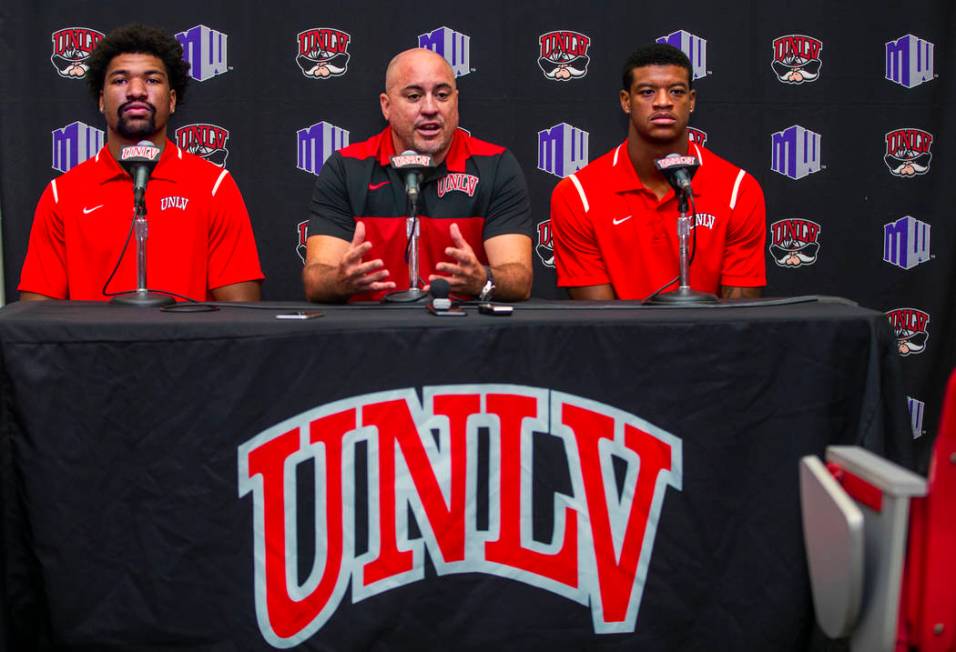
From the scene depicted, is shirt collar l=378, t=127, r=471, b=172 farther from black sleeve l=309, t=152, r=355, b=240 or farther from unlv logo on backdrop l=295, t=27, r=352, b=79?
unlv logo on backdrop l=295, t=27, r=352, b=79

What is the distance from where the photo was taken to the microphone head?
5.78 ft

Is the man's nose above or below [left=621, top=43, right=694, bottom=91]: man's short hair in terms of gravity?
below

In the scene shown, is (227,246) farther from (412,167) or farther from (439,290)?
(439,290)

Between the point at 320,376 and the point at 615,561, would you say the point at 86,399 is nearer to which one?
the point at 320,376

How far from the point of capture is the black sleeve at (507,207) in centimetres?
249

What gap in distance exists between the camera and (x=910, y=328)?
3.27 metres

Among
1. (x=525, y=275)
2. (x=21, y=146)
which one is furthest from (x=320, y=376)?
(x=21, y=146)

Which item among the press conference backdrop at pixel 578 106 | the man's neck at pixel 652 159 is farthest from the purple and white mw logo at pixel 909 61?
the man's neck at pixel 652 159

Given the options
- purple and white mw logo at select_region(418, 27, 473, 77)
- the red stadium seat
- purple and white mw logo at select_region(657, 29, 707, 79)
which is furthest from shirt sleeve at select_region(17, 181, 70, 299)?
the red stadium seat

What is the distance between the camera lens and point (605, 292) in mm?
2717

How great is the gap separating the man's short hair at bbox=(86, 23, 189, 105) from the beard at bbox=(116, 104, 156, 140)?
0.21m

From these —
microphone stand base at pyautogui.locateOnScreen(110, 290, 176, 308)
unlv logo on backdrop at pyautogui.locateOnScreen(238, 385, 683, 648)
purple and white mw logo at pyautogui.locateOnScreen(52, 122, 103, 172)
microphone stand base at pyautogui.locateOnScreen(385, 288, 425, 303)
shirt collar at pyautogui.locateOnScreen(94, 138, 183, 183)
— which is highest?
purple and white mw logo at pyautogui.locateOnScreen(52, 122, 103, 172)

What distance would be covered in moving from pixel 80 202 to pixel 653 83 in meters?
1.66

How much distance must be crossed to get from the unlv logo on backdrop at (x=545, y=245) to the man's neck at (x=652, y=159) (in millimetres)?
480
